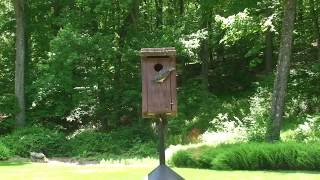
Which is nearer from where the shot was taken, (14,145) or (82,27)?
(14,145)

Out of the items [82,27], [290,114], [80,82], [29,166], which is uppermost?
[82,27]

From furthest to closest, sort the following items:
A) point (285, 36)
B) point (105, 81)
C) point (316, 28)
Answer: point (316, 28) < point (105, 81) < point (285, 36)

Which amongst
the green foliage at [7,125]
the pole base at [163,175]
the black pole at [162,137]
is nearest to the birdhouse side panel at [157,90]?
the black pole at [162,137]

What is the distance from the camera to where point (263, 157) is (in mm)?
11398

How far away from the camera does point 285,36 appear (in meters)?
13.7

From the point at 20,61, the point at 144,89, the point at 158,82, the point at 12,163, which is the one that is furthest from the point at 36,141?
the point at 158,82

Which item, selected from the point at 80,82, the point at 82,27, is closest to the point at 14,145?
the point at 80,82

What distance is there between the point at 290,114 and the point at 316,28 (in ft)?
17.7

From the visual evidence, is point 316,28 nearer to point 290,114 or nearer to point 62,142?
point 290,114

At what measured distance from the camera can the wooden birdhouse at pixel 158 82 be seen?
683cm

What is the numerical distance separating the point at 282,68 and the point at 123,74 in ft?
28.4

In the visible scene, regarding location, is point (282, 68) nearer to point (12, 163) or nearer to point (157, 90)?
point (157, 90)

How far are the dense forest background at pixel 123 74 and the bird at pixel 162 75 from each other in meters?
9.44

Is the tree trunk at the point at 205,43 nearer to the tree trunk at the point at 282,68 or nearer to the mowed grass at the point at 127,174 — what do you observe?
the tree trunk at the point at 282,68
